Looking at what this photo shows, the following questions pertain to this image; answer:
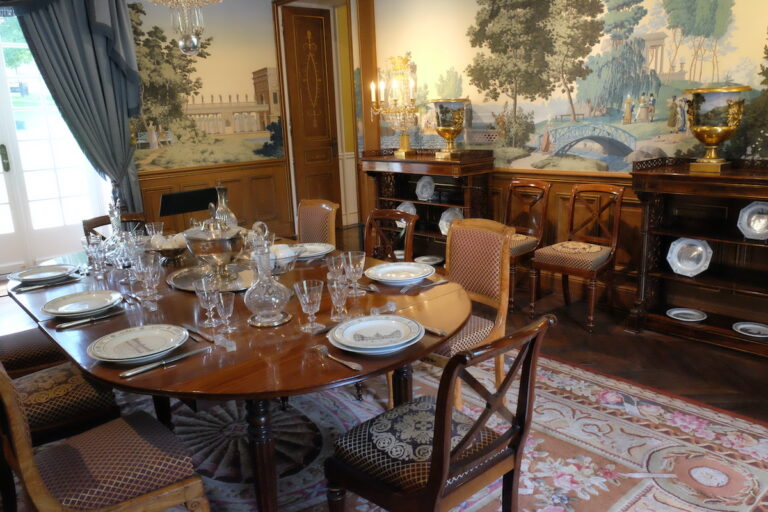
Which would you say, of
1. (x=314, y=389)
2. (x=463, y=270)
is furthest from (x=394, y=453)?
(x=463, y=270)

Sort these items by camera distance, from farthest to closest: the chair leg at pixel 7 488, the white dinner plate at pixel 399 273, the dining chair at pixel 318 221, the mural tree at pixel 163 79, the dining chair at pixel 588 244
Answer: the mural tree at pixel 163 79 < the dining chair at pixel 588 244 < the dining chair at pixel 318 221 < the white dinner plate at pixel 399 273 < the chair leg at pixel 7 488

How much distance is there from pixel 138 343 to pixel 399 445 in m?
0.85

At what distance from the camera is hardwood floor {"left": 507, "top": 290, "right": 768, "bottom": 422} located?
2.83 meters

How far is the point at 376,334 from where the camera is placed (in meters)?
1.79

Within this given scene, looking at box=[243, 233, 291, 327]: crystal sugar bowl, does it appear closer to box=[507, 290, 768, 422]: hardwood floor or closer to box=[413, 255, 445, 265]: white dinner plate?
box=[507, 290, 768, 422]: hardwood floor

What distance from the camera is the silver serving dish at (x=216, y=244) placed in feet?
7.12

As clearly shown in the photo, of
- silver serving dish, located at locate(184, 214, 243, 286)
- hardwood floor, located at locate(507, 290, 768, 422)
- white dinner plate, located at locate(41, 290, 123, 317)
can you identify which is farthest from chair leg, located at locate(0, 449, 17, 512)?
hardwood floor, located at locate(507, 290, 768, 422)

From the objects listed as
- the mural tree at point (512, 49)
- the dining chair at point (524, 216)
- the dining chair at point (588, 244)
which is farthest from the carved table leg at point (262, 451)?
the mural tree at point (512, 49)

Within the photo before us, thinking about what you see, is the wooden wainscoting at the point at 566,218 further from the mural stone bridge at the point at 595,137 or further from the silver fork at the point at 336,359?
the silver fork at the point at 336,359

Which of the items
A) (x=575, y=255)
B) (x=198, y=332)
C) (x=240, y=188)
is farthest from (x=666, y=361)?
(x=240, y=188)

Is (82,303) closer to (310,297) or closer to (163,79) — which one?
(310,297)

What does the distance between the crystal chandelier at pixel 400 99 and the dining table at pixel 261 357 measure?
9.58 feet

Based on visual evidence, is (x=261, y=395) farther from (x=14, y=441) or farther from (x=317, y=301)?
(x=14, y=441)

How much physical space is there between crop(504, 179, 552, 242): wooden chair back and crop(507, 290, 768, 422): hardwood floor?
0.76 meters
